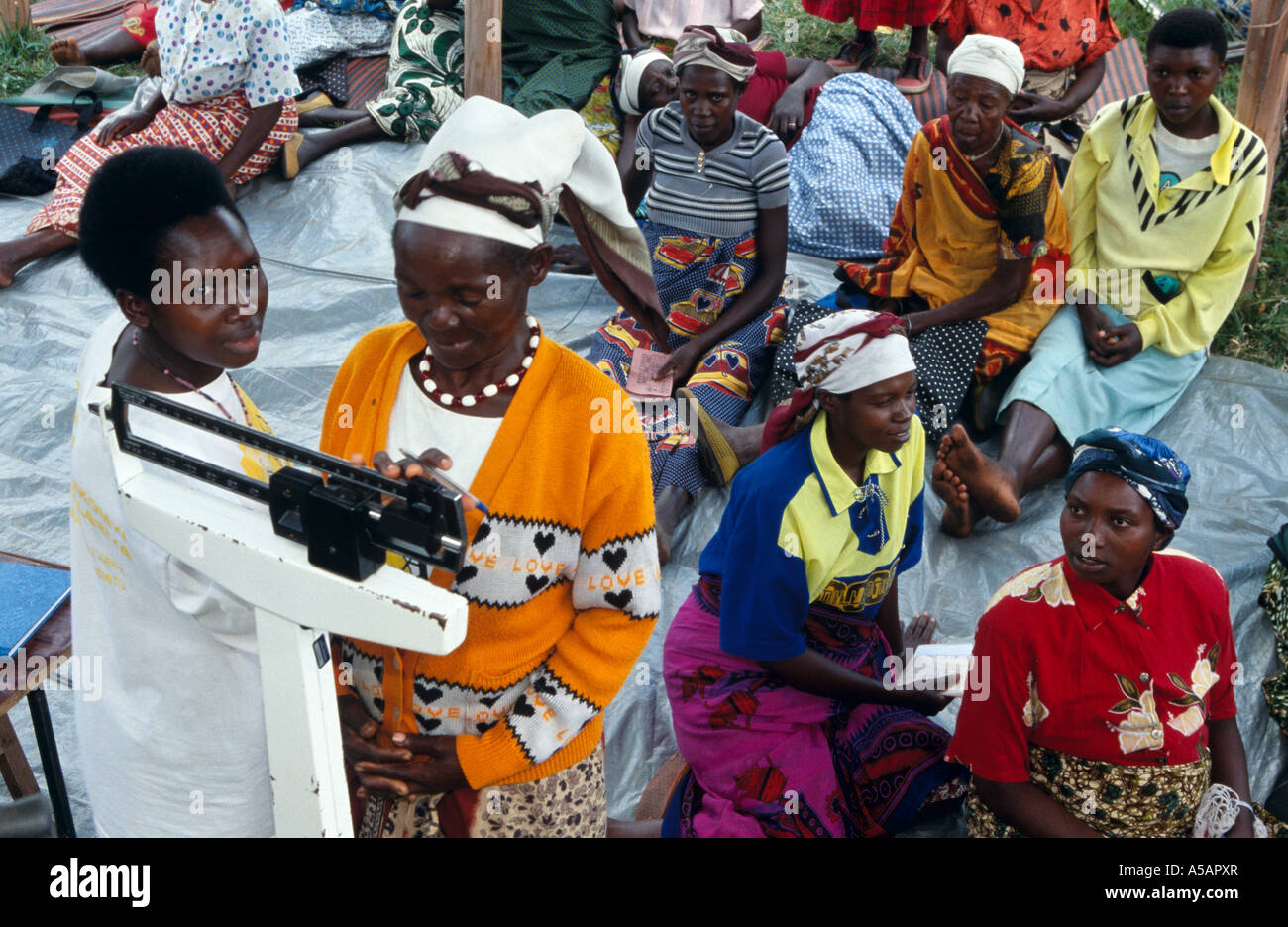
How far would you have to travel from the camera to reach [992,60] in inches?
149

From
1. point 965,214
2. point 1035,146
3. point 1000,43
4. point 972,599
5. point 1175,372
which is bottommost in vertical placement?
point 972,599

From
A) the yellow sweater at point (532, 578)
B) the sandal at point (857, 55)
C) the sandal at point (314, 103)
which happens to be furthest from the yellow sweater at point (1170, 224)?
the sandal at point (314, 103)

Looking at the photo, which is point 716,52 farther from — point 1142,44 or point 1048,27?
point 1142,44

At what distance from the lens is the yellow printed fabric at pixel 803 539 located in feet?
8.31

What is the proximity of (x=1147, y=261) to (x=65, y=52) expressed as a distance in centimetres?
584

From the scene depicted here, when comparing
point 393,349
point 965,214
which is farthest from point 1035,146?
point 393,349

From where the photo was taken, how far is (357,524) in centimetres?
106

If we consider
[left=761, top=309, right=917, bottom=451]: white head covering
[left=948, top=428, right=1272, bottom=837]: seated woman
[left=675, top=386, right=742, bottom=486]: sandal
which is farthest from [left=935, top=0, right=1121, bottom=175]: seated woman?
[left=948, top=428, right=1272, bottom=837]: seated woman

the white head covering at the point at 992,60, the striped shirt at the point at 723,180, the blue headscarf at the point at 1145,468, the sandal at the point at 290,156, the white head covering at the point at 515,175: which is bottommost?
the sandal at the point at 290,156

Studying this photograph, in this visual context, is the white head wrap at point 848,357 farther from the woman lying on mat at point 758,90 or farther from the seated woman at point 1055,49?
the seated woman at point 1055,49

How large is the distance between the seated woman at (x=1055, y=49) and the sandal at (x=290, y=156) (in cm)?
325

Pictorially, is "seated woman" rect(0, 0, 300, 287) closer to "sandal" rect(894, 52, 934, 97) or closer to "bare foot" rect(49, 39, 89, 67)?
"bare foot" rect(49, 39, 89, 67)

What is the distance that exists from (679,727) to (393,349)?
1.35 metres
